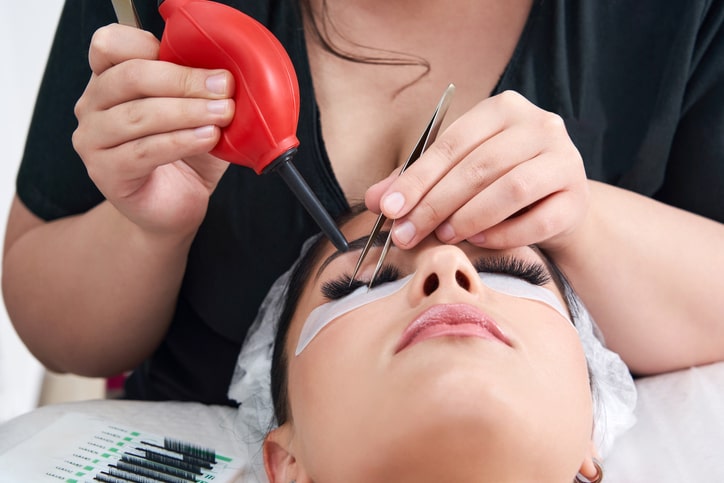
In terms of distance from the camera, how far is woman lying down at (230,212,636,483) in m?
0.56

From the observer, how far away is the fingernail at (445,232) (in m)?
0.68

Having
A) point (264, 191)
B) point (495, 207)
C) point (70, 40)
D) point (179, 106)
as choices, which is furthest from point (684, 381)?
point (70, 40)

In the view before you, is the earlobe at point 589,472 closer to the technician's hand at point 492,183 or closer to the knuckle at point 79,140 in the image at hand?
the technician's hand at point 492,183

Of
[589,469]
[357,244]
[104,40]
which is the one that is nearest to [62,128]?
[104,40]

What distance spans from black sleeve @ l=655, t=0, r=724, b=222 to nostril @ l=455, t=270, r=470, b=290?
0.48 metres

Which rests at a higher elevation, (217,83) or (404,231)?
(217,83)

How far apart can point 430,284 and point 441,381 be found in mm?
122

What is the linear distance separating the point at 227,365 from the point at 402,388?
49cm

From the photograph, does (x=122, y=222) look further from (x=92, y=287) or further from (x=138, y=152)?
(x=138, y=152)

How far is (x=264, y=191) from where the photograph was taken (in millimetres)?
893

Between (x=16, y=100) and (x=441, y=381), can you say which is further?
(x=16, y=100)

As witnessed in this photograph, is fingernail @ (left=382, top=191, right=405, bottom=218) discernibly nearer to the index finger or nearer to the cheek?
the cheek

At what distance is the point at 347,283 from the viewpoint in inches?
28.9

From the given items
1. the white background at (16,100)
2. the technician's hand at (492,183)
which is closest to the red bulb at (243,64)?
the technician's hand at (492,183)
